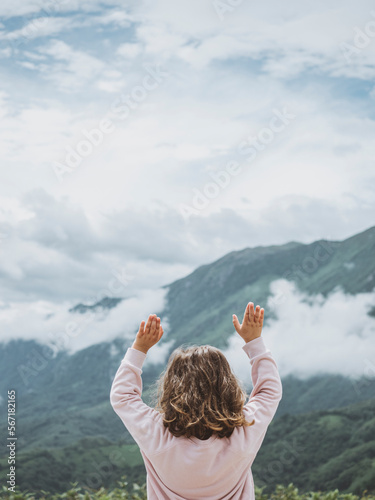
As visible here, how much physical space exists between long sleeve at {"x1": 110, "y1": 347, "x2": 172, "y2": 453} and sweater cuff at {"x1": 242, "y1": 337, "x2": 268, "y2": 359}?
504 millimetres

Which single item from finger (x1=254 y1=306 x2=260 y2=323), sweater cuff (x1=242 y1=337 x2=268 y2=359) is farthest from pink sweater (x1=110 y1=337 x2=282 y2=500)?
finger (x1=254 y1=306 x2=260 y2=323)

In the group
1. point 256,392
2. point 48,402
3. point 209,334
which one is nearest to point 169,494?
point 256,392

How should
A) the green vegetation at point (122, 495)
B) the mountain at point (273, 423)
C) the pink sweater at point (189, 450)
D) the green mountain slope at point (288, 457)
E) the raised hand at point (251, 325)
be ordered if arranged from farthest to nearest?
the mountain at point (273, 423) < the green mountain slope at point (288, 457) < the green vegetation at point (122, 495) < the raised hand at point (251, 325) < the pink sweater at point (189, 450)

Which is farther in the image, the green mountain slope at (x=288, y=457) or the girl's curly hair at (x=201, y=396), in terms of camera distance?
the green mountain slope at (x=288, y=457)

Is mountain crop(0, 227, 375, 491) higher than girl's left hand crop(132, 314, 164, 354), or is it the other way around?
girl's left hand crop(132, 314, 164, 354)

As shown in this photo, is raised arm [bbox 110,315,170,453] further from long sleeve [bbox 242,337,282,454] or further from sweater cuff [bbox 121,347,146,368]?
long sleeve [bbox 242,337,282,454]

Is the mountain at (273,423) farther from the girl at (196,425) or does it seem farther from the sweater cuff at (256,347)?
the girl at (196,425)

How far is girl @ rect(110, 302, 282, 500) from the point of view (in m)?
2.18

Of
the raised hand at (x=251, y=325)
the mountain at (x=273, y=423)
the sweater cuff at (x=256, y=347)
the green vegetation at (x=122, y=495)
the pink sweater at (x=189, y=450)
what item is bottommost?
the mountain at (x=273, y=423)

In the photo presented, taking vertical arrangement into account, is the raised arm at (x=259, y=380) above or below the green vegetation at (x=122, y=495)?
above

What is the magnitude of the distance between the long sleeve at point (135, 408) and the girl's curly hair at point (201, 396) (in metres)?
0.06

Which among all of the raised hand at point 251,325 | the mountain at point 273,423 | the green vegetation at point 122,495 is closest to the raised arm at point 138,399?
the raised hand at point 251,325

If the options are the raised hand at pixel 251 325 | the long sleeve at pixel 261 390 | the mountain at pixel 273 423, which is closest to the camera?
the long sleeve at pixel 261 390

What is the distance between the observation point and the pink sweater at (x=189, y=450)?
2.17 metres
